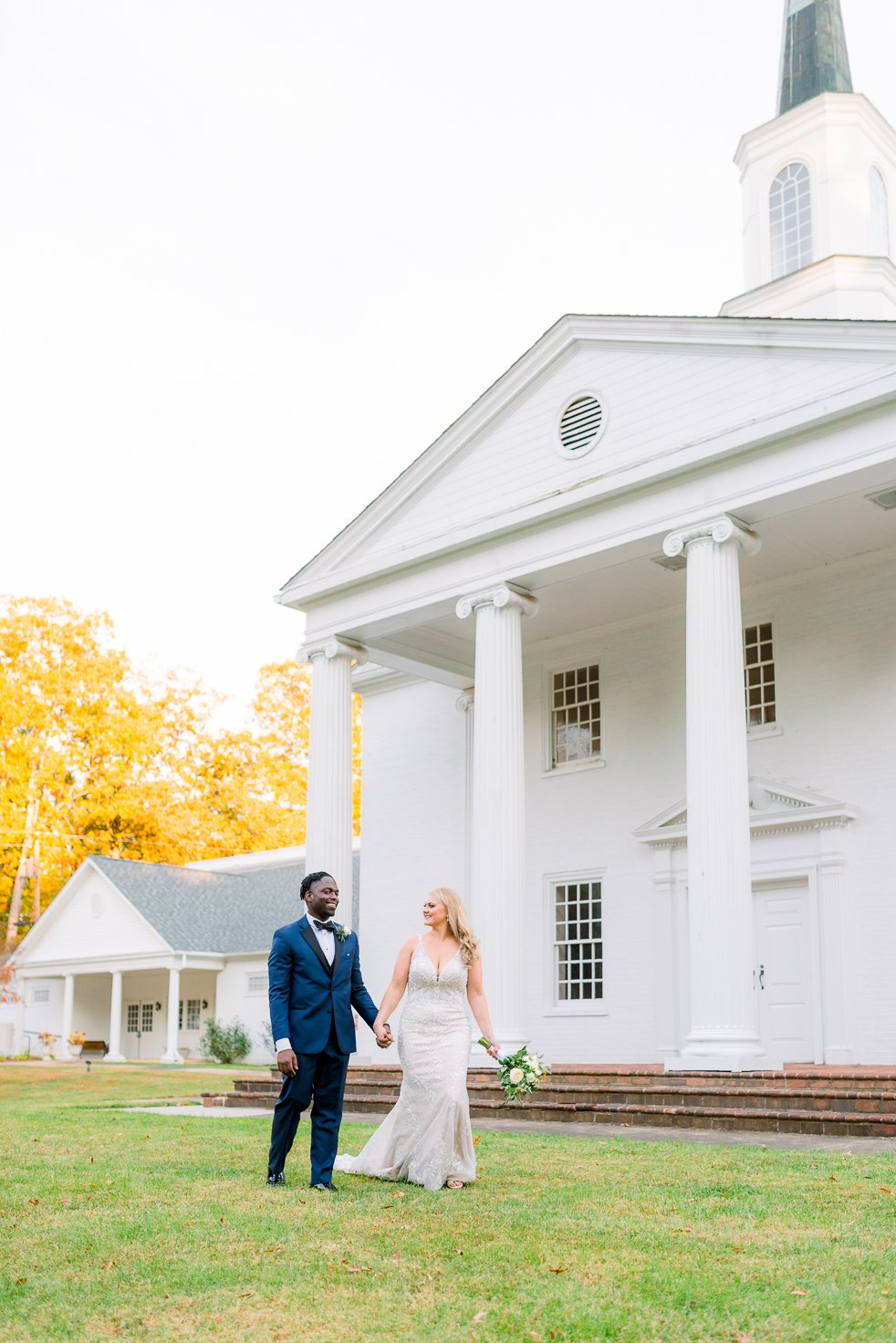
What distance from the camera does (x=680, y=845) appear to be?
2008 cm

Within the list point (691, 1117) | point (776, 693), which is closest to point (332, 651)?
point (776, 693)

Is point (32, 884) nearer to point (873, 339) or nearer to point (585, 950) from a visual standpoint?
point (585, 950)

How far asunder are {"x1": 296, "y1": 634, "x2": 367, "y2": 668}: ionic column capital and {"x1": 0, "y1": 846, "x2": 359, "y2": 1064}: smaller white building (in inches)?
627

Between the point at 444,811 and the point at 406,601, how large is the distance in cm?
524

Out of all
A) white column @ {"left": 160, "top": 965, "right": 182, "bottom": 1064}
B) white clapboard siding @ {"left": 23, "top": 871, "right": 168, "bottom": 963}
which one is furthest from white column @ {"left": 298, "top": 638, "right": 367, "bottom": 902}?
white clapboard siding @ {"left": 23, "top": 871, "right": 168, "bottom": 963}

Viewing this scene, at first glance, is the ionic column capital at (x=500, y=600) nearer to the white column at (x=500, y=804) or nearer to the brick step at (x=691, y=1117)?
the white column at (x=500, y=804)

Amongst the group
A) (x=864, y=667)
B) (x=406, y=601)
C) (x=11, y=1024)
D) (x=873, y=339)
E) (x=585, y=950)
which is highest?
(x=873, y=339)

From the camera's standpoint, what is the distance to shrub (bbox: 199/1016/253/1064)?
33.8m

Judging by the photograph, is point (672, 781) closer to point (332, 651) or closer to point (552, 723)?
point (552, 723)

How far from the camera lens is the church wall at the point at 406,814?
23844mm

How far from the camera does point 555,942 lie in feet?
70.6

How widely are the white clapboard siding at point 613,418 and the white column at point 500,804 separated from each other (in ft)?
4.85

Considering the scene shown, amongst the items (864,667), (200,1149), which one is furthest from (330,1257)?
(864,667)

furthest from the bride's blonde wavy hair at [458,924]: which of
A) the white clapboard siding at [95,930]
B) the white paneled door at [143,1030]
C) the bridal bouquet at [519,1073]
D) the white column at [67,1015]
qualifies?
the white column at [67,1015]
